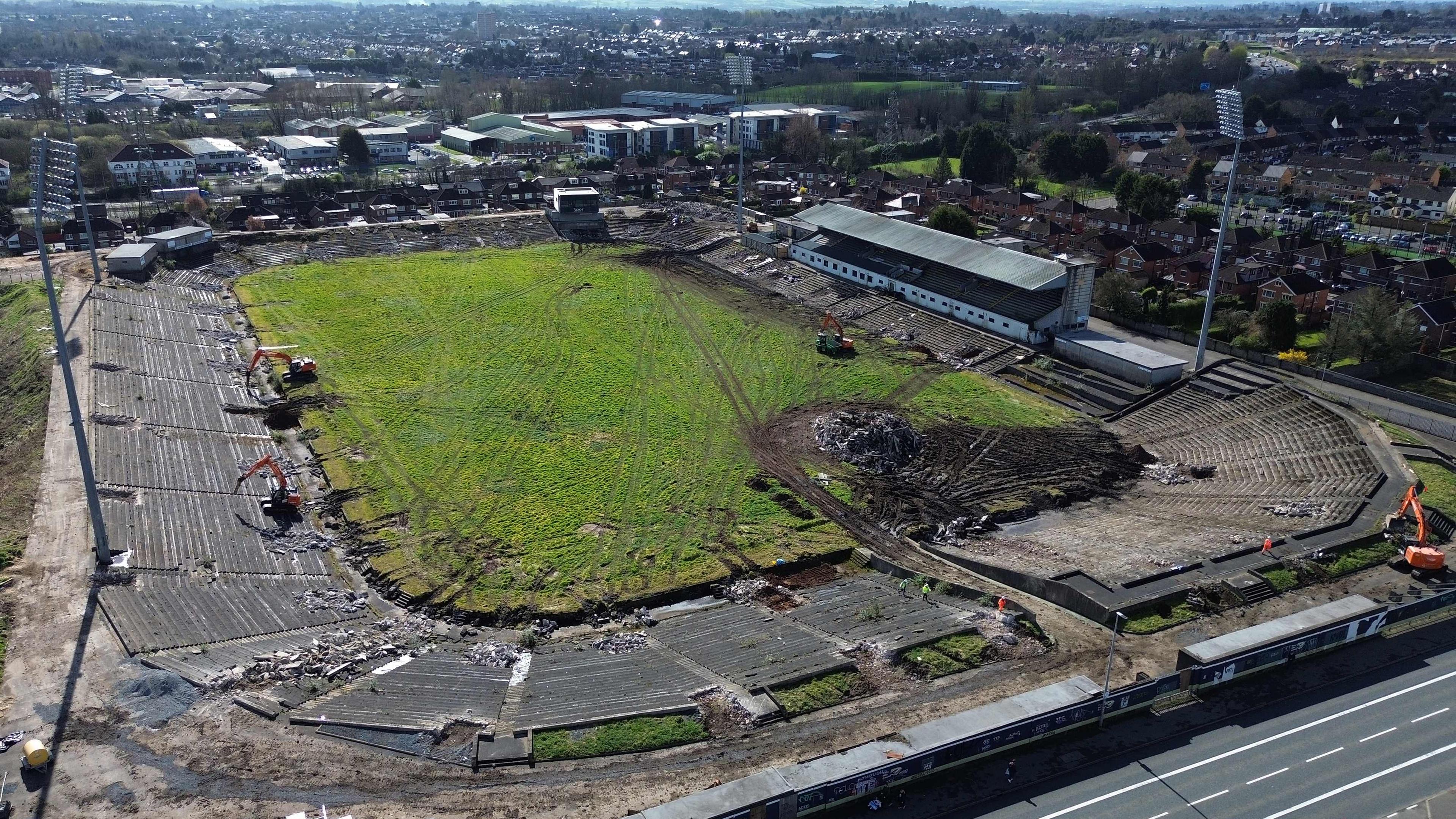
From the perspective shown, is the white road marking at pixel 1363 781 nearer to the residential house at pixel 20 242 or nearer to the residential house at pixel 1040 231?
the residential house at pixel 1040 231

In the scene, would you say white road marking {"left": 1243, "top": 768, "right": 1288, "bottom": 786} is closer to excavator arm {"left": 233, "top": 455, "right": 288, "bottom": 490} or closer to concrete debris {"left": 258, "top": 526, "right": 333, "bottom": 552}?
concrete debris {"left": 258, "top": 526, "right": 333, "bottom": 552}

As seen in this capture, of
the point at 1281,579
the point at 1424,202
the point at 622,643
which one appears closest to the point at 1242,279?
the point at 1281,579

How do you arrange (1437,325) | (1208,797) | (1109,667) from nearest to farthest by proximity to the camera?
(1208,797), (1109,667), (1437,325)

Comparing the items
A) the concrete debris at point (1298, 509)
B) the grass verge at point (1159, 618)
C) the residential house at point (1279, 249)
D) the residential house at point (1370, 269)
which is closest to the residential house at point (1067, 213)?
the residential house at point (1279, 249)

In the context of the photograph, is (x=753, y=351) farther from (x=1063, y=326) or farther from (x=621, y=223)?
(x=621, y=223)

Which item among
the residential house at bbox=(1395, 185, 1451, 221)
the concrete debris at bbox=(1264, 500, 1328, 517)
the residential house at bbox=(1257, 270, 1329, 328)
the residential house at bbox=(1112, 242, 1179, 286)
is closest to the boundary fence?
the concrete debris at bbox=(1264, 500, 1328, 517)

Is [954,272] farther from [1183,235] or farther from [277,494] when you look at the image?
[277,494]
